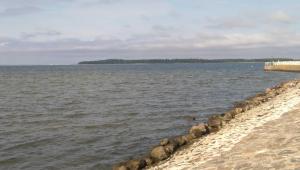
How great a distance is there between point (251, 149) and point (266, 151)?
0.68 metres

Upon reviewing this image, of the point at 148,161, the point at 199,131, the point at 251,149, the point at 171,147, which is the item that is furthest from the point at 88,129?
the point at 251,149

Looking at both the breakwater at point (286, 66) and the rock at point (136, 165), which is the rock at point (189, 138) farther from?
the breakwater at point (286, 66)

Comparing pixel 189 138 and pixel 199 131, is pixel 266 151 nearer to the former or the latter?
pixel 189 138

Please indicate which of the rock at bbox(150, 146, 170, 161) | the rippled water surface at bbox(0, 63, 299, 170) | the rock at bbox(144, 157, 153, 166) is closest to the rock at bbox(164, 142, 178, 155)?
the rock at bbox(150, 146, 170, 161)

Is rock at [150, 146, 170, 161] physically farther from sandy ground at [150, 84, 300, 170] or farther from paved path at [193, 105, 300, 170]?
paved path at [193, 105, 300, 170]

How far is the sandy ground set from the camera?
10744mm

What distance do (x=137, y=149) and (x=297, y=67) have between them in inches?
2766

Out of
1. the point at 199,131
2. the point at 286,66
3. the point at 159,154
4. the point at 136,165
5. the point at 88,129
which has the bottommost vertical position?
the point at 88,129

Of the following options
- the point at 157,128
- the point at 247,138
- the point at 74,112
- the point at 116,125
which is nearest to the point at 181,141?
the point at 247,138

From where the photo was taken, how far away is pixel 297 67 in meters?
82.6

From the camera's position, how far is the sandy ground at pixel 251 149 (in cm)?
1074

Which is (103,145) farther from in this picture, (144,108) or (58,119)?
(144,108)

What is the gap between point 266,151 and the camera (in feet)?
38.3

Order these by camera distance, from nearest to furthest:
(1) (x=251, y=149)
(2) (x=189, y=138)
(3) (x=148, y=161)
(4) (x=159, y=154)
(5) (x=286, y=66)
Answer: (1) (x=251, y=149) → (3) (x=148, y=161) → (4) (x=159, y=154) → (2) (x=189, y=138) → (5) (x=286, y=66)
